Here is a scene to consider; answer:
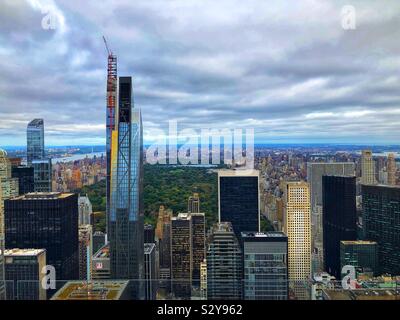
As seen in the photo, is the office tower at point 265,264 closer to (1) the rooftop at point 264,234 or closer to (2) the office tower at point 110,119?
(1) the rooftop at point 264,234

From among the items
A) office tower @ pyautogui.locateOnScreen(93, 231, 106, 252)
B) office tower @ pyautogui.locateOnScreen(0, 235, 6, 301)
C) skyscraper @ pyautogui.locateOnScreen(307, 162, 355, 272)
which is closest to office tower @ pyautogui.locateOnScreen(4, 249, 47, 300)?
office tower @ pyautogui.locateOnScreen(0, 235, 6, 301)

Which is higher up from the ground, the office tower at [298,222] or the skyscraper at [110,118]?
the skyscraper at [110,118]

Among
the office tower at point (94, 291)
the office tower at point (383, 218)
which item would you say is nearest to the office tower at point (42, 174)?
the office tower at point (94, 291)

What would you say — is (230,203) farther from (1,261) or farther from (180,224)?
(1,261)

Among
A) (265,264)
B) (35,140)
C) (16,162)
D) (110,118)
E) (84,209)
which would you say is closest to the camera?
(265,264)

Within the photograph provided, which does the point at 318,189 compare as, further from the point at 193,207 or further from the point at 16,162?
the point at 16,162

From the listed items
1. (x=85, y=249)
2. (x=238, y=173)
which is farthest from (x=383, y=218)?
(x=85, y=249)
